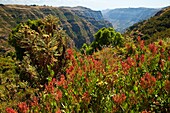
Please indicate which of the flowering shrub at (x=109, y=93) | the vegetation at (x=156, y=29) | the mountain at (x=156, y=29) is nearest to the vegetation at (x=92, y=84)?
the flowering shrub at (x=109, y=93)

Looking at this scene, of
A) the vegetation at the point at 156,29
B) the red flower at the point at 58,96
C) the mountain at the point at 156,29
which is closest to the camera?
the red flower at the point at 58,96

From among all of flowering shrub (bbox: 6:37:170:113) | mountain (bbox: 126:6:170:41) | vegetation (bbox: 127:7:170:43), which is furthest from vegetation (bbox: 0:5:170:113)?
mountain (bbox: 126:6:170:41)

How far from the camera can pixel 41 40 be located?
679cm

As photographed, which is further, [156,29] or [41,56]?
[156,29]

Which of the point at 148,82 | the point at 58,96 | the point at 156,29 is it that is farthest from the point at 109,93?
the point at 156,29

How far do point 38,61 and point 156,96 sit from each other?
372cm

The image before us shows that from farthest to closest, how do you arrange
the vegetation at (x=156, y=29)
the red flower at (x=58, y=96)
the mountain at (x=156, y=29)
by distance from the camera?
1. the mountain at (x=156, y=29)
2. the vegetation at (x=156, y=29)
3. the red flower at (x=58, y=96)

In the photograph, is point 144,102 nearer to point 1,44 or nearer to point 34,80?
→ point 34,80

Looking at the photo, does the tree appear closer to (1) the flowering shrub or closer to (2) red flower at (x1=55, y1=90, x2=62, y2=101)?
(1) the flowering shrub

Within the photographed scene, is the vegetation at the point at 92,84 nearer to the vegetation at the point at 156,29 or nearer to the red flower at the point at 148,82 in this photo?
the red flower at the point at 148,82

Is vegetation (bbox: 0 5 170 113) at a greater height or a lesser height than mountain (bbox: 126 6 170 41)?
greater

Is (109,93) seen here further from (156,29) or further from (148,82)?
(156,29)

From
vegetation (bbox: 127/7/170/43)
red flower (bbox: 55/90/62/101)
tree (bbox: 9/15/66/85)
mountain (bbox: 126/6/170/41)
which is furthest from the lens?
mountain (bbox: 126/6/170/41)

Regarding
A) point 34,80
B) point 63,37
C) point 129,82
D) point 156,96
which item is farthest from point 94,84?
point 63,37
